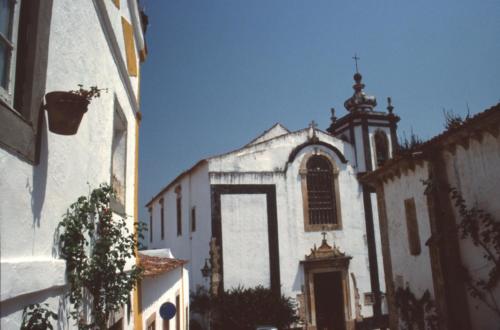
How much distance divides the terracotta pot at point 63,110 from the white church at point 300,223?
14.4 metres

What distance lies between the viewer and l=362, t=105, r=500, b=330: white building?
8.45 m

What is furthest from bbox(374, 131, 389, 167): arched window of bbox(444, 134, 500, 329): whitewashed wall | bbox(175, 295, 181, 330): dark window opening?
bbox(175, 295, 181, 330): dark window opening

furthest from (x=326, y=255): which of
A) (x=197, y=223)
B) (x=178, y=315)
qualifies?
(x=178, y=315)

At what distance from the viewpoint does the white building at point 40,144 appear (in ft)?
7.98

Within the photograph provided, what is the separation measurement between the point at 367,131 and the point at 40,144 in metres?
18.9

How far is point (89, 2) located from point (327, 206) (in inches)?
631

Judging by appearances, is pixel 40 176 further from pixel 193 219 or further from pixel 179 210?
pixel 179 210

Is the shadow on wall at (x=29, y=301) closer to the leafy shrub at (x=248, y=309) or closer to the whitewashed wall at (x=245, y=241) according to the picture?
the leafy shrub at (x=248, y=309)

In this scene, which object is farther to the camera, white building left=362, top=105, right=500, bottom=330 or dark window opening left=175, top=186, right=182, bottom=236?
dark window opening left=175, top=186, right=182, bottom=236

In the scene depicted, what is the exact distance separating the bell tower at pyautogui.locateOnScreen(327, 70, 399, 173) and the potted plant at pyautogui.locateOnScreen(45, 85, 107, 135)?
17926mm

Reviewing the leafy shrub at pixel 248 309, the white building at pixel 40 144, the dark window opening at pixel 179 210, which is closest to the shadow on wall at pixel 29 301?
the white building at pixel 40 144

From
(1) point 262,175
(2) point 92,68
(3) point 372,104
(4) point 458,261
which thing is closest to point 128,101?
(2) point 92,68

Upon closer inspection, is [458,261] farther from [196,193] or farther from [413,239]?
[196,193]

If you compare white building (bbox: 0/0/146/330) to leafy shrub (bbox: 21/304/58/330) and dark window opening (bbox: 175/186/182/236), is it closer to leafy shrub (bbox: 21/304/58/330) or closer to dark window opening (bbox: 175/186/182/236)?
leafy shrub (bbox: 21/304/58/330)
